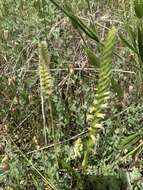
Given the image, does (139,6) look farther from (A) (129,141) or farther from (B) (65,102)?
(B) (65,102)

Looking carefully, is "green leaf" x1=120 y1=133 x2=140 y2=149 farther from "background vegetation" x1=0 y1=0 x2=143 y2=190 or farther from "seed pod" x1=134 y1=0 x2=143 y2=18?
"seed pod" x1=134 y1=0 x2=143 y2=18

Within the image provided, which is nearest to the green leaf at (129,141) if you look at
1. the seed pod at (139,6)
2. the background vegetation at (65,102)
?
the background vegetation at (65,102)

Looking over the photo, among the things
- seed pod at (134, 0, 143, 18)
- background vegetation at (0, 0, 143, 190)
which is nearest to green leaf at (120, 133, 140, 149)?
background vegetation at (0, 0, 143, 190)

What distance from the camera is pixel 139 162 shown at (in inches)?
68.6

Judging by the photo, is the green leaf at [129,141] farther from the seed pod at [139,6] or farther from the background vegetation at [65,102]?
the seed pod at [139,6]

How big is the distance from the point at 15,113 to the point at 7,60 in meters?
0.40

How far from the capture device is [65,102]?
2023 millimetres

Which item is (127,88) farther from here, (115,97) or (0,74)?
(0,74)

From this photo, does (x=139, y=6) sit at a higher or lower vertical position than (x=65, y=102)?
higher

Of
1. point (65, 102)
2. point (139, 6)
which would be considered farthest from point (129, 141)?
point (65, 102)

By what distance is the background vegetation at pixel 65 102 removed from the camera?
157 centimetres

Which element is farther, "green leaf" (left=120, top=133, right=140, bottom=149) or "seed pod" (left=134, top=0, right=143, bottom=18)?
"green leaf" (left=120, top=133, right=140, bottom=149)

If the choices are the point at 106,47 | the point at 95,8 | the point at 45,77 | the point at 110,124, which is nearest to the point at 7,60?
the point at 95,8

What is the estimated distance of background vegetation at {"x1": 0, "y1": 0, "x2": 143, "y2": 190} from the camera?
1.57 metres
